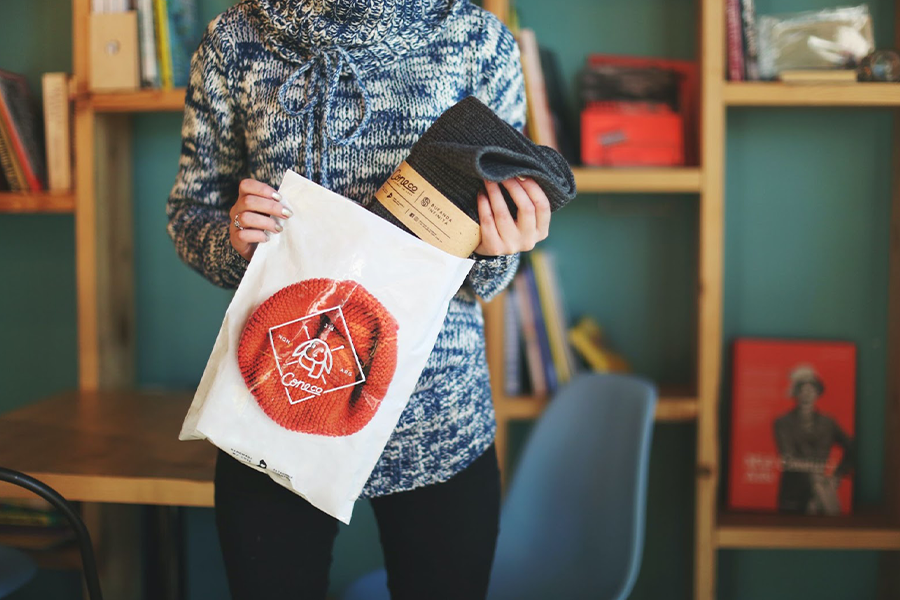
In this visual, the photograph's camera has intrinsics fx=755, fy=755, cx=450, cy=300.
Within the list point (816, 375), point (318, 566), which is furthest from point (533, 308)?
point (318, 566)

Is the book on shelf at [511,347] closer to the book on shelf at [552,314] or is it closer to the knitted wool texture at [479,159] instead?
the book on shelf at [552,314]

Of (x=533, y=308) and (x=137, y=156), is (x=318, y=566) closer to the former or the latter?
(x=533, y=308)

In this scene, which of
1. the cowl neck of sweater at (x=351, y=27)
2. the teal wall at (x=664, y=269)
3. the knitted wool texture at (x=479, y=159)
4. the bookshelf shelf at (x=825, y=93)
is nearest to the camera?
the knitted wool texture at (x=479, y=159)

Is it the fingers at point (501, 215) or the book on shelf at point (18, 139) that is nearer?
the fingers at point (501, 215)

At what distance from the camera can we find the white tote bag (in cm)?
70

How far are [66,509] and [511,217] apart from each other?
621 millimetres

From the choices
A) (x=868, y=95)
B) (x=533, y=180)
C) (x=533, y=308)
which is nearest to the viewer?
(x=533, y=180)

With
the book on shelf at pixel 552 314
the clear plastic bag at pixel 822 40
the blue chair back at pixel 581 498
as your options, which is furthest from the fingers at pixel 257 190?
the clear plastic bag at pixel 822 40

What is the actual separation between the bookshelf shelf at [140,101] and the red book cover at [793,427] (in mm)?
1298

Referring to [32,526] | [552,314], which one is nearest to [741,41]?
[552,314]

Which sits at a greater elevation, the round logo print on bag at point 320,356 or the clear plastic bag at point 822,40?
the clear plastic bag at point 822,40

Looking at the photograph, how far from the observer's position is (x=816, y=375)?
1.64 m

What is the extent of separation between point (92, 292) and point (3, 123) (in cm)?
40

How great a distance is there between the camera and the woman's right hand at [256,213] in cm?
72
